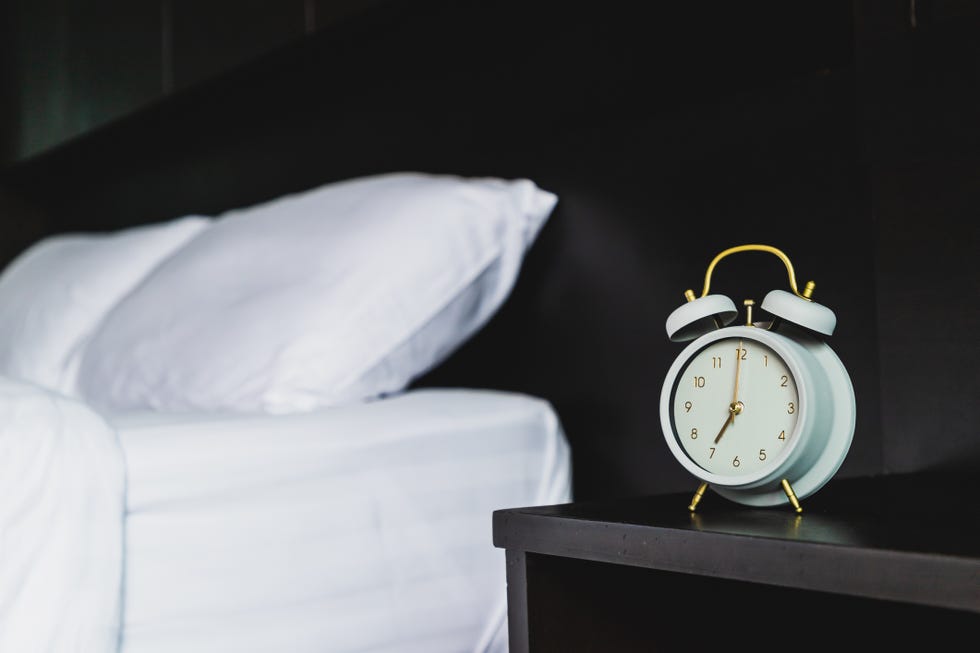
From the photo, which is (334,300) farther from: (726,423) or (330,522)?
(726,423)

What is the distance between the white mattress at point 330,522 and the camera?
114 centimetres

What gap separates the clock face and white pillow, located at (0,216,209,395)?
148 cm

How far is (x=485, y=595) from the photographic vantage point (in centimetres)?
139

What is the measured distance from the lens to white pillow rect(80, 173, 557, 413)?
4.78ft

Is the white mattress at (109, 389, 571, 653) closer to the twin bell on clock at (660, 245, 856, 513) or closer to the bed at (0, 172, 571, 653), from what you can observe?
the bed at (0, 172, 571, 653)

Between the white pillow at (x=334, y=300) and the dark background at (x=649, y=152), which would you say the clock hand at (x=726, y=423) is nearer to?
the dark background at (x=649, y=152)

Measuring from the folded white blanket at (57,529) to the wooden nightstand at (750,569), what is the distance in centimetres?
44

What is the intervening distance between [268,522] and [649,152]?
766 mm

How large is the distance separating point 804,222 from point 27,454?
949 mm

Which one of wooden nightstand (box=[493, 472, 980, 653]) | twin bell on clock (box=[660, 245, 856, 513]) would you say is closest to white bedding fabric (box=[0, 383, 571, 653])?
wooden nightstand (box=[493, 472, 980, 653])

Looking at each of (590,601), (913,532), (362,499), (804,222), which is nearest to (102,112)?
(362,499)

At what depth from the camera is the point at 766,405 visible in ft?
2.73

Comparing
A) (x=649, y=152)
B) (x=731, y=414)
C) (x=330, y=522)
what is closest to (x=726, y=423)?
(x=731, y=414)

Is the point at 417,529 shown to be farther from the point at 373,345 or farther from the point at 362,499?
the point at 373,345
